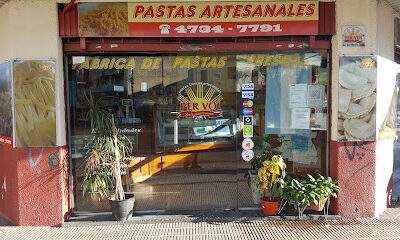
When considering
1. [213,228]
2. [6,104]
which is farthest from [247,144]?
[6,104]

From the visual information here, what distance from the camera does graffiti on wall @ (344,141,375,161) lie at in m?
4.51

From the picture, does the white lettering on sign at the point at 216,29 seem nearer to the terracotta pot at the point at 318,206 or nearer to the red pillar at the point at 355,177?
the red pillar at the point at 355,177

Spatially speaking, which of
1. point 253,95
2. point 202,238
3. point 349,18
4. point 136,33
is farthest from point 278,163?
point 136,33

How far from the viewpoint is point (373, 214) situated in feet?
15.0

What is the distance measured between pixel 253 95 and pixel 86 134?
273 centimetres

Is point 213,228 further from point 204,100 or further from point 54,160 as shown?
point 54,160

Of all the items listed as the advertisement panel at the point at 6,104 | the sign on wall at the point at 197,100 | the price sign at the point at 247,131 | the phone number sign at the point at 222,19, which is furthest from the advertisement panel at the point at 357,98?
the advertisement panel at the point at 6,104

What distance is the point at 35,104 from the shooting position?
4.33 meters

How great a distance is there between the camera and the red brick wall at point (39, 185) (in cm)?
436

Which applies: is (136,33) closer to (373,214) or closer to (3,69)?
(3,69)

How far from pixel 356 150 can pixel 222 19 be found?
2840 millimetres

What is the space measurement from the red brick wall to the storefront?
1.12 ft

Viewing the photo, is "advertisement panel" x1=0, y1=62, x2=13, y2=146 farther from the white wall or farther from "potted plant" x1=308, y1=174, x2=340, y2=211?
the white wall

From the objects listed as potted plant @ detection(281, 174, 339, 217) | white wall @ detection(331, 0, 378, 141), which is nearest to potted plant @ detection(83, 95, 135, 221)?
potted plant @ detection(281, 174, 339, 217)
